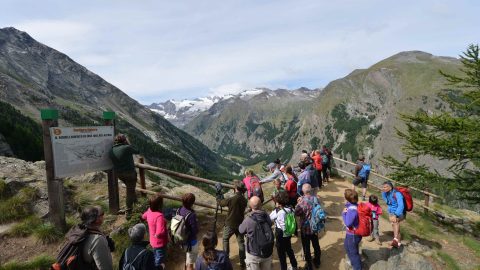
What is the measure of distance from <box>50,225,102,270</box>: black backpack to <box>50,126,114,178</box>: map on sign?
4828mm

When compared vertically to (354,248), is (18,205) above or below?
above

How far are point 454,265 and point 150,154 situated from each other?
470 ft

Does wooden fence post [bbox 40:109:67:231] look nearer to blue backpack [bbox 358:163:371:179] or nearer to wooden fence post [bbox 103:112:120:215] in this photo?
wooden fence post [bbox 103:112:120:215]

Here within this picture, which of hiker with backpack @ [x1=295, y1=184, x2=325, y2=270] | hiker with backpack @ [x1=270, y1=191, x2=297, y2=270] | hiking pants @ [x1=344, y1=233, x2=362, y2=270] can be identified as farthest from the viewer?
hiker with backpack @ [x1=295, y1=184, x2=325, y2=270]

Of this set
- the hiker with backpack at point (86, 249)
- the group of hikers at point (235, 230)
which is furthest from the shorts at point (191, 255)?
the hiker with backpack at point (86, 249)

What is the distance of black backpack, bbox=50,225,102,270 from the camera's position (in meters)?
5.04

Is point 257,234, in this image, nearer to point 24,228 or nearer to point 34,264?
point 34,264

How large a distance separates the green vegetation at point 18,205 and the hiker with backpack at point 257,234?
731cm

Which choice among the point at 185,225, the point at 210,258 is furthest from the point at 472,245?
the point at 210,258

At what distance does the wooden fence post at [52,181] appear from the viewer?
29.7ft

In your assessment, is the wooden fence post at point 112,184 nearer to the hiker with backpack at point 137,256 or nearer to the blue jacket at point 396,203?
the hiker with backpack at point 137,256

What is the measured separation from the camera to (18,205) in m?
10.5

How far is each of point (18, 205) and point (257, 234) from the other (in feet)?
25.8

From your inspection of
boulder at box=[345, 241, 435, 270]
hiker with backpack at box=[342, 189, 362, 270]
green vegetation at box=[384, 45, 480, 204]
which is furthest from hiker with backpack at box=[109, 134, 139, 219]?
green vegetation at box=[384, 45, 480, 204]
